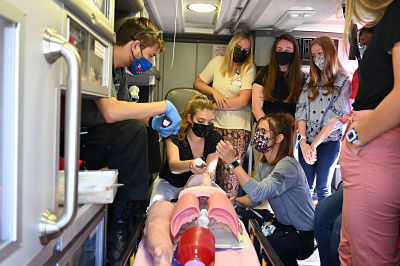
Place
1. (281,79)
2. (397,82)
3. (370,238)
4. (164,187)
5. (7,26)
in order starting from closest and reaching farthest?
(7,26)
(397,82)
(370,238)
(164,187)
(281,79)

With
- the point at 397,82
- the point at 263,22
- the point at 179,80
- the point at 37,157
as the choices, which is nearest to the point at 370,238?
the point at 397,82

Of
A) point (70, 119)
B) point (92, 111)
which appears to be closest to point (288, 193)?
point (92, 111)

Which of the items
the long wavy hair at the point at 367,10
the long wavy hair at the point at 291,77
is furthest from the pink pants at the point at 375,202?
the long wavy hair at the point at 291,77

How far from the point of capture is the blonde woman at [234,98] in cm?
311

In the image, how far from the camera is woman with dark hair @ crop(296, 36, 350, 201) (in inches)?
104

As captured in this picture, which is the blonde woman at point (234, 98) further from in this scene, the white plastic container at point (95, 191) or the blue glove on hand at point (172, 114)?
the white plastic container at point (95, 191)

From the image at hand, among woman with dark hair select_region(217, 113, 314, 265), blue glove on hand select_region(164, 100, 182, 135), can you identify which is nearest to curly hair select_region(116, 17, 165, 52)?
blue glove on hand select_region(164, 100, 182, 135)

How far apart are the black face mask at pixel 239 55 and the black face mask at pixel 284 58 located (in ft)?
1.04

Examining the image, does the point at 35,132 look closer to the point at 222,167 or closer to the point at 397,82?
the point at 397,82

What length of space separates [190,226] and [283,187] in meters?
0.70

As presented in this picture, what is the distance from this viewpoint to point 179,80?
14.0 ft

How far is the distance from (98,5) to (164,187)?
1512mm

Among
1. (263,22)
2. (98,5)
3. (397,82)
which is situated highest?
(263,22)

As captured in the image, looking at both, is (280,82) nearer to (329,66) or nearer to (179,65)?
(329,66)
